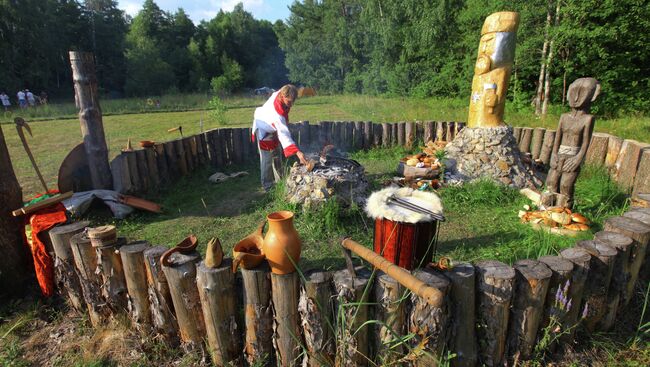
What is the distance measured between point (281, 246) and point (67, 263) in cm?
189

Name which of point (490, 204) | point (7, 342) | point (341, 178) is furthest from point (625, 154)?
point (7, 342)

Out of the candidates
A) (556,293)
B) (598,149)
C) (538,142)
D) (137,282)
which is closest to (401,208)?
(556,293)

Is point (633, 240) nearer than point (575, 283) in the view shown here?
No

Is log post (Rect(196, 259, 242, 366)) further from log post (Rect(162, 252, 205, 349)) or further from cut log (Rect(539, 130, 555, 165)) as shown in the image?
cut log (Rect(539, 130, 555, 165))

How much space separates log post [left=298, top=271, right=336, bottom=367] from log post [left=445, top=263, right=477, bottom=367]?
722 mm

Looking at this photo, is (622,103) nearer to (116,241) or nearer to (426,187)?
(426,187)

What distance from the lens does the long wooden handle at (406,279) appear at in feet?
5.34

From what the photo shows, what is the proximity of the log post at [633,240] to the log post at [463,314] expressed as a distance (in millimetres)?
1354

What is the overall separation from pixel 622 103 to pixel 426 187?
38.6 feet

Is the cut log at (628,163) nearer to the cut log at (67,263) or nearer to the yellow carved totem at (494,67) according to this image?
the yellow carved totem at (494,67)

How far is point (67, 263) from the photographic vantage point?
8.84 feet

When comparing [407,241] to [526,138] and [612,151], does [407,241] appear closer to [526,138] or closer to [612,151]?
[612,151]

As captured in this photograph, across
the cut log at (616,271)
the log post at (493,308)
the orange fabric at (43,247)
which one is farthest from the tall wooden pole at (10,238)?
the cut log at (616,271)

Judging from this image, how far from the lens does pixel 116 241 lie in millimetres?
2533
